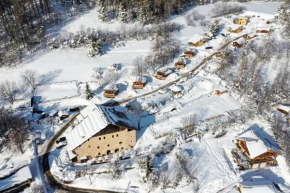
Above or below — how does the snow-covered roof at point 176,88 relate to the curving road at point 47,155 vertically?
above

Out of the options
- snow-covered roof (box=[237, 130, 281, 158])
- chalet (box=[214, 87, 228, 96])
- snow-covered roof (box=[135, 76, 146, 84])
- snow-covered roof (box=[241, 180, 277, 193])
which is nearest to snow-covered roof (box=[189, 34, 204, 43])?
snow-covered roof (box=[135, 76, 146, 84])

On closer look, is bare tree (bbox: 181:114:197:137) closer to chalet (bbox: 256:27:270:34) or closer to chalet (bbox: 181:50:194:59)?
chalet (bbox: 181:50:194:59)

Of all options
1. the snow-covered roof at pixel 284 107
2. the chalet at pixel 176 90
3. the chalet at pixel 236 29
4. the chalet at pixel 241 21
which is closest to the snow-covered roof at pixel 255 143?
the snow-covered roof at pixel 284 107

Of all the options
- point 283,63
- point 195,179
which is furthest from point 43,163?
point 283,63

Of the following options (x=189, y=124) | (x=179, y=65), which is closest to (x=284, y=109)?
(x=189, y=124)

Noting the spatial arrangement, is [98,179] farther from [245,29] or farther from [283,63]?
[245,29]

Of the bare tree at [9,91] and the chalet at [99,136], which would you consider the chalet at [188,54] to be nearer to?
the chalet at [99,136]

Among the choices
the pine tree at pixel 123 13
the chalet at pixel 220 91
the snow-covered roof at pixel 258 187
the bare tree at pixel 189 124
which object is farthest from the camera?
the pine tree at pixel 123 13

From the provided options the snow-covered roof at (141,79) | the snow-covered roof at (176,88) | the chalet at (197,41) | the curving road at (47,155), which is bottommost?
the curving road at (47,155)
